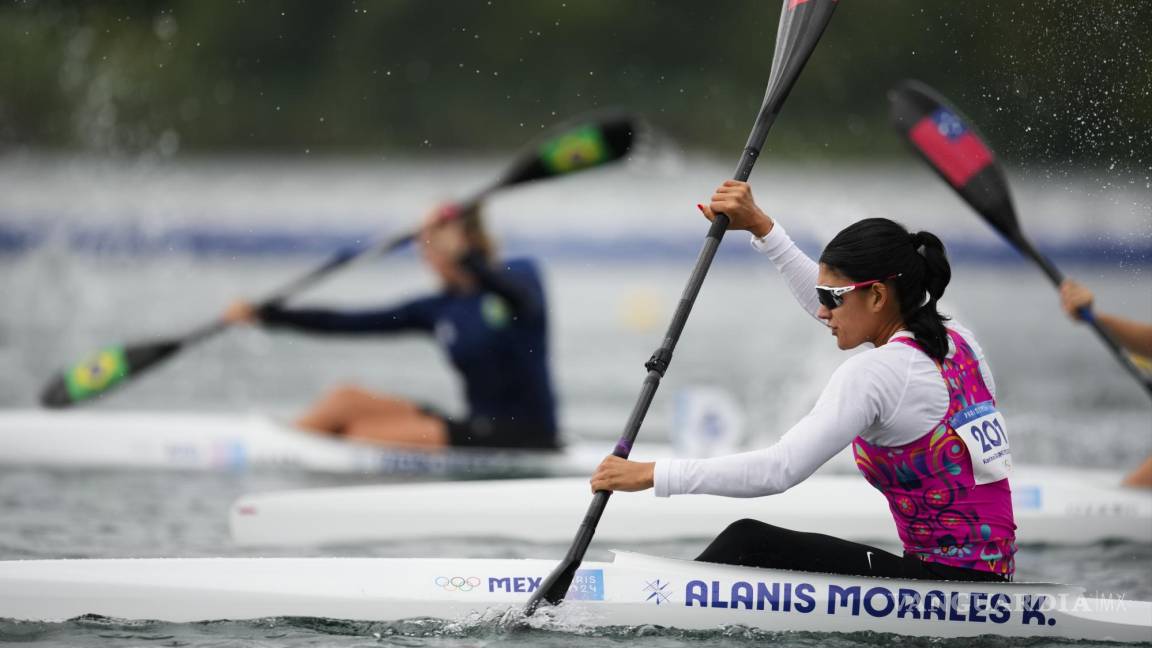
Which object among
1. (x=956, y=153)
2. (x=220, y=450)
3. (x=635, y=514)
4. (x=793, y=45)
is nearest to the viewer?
(x=793, y=45)

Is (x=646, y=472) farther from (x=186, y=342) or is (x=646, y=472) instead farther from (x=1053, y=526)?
(x=186, y=342)

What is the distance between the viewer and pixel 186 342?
8.38 m

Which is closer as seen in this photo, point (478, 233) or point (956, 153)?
point (956, 153)

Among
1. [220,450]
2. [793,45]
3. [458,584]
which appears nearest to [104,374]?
[220,450]

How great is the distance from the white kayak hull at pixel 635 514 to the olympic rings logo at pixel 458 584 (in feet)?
5.73

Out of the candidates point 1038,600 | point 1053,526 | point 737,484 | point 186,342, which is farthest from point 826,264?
point 186,342

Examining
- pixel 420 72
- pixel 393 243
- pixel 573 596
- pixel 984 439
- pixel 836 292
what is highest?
pixel 420 72

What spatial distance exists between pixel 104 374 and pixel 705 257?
5.24m

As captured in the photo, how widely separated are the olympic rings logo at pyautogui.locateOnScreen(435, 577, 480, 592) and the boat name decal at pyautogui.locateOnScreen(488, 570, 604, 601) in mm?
54

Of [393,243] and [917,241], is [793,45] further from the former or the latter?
[393,243]

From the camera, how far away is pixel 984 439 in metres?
3.87

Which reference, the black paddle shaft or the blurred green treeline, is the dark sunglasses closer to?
the black paddle shaft

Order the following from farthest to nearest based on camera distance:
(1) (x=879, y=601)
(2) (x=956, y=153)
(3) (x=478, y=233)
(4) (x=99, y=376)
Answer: (4) (x=99, y=376), (3) (x=478, y=233), (2) (x=956, y=153), (1) (x=879, y=601)

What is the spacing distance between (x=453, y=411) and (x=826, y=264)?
7.54 meters
